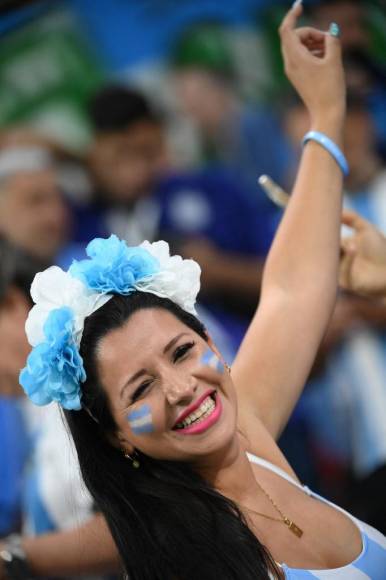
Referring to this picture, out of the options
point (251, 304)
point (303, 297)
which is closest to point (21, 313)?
point (251, 304)

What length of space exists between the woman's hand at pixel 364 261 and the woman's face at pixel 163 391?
2.12ft

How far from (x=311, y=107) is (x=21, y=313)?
54.8 inches

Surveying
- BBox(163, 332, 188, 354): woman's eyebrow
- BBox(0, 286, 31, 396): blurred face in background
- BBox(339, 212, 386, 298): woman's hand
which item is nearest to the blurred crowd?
BBox(0, 286, 31, 396): blurred face in background

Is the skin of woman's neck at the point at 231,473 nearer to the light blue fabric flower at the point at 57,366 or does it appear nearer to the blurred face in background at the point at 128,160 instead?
the light blue fabric flower at the point at 57,366

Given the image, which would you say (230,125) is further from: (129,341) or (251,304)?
(129,341)

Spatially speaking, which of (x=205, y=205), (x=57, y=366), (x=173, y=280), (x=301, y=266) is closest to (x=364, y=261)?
(x=301, y=266)

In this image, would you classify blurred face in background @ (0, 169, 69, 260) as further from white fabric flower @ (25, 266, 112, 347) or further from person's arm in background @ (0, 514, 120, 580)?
white fabric flower @ (25, 266, 112, 347)

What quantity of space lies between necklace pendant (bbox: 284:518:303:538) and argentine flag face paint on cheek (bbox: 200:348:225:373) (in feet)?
1.13

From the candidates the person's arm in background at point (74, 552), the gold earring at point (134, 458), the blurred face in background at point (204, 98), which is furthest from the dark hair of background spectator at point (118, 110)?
the gold earring at point (134, 458)

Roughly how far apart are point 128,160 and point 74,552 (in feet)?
7.47

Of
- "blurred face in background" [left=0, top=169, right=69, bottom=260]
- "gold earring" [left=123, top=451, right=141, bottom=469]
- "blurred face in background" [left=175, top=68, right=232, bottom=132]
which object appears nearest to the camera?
"gold earring" [left=123, top=451, right=141, bottom=469]

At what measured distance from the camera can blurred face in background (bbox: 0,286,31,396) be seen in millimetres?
3199

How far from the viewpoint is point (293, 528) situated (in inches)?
74.6

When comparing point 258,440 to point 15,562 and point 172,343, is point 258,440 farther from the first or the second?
point 15,562
